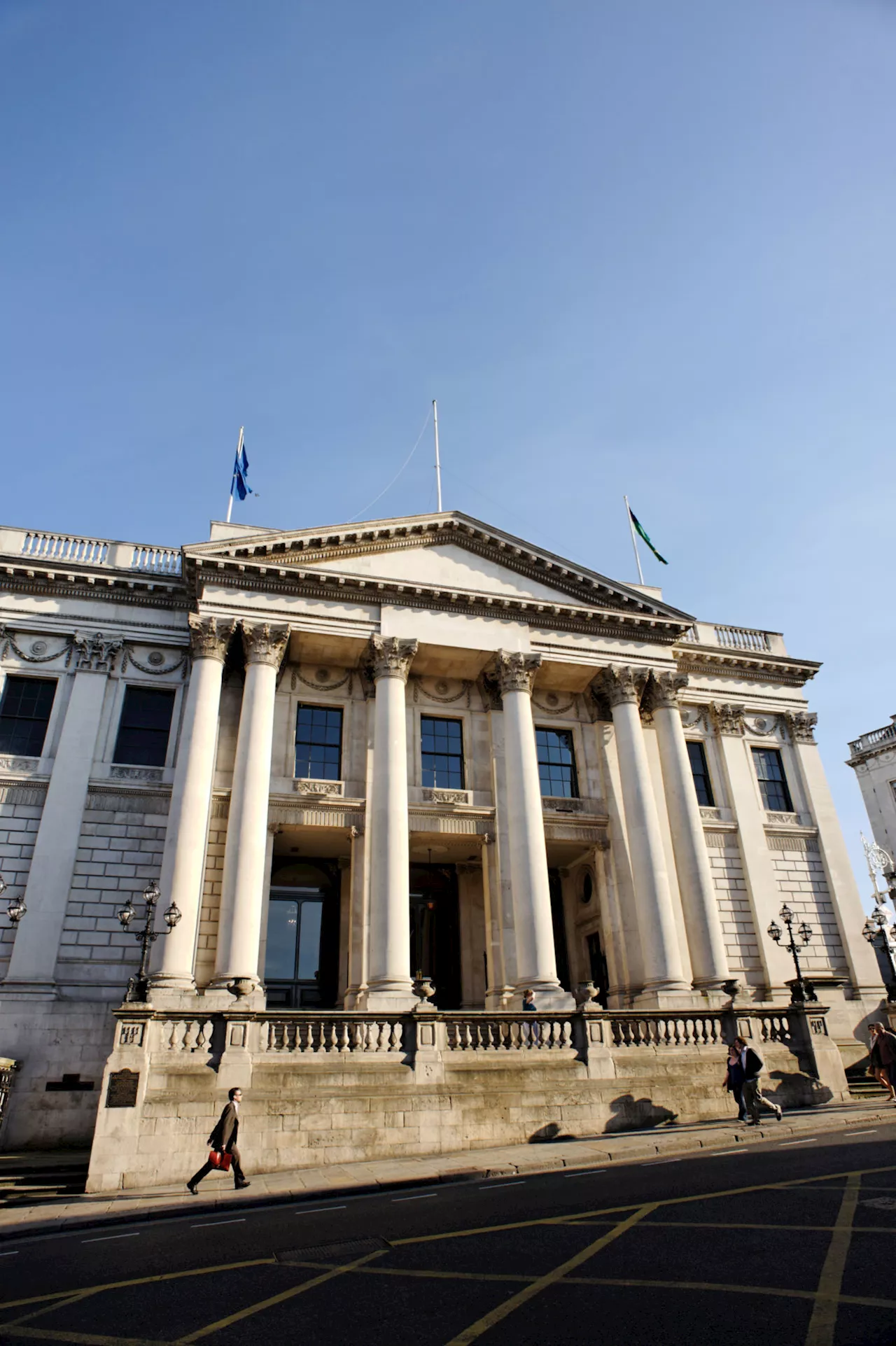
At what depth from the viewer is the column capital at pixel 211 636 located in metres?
23.7

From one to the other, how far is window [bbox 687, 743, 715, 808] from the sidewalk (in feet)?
48.0

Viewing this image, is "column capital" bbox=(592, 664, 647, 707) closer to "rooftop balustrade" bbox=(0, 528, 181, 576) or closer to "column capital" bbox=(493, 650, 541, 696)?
"column capital" bbox=(493, 650, 541, 696)

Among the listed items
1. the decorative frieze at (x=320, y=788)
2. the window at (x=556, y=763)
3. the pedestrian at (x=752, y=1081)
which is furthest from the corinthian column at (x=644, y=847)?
the decorative frieze at (x=320, y=788)

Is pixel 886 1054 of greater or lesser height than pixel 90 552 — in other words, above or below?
below

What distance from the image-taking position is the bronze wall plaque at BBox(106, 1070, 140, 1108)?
1483cm

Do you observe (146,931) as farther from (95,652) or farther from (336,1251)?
(95,652)

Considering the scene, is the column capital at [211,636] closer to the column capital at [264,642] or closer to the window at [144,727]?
the column capital at [264,642]

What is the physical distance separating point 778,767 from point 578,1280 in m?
28.7

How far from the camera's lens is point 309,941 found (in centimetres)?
Answer: 2620

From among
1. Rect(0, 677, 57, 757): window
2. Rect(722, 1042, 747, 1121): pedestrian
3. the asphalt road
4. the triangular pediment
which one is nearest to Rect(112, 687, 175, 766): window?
Rect(0, 677, 57, 757): window

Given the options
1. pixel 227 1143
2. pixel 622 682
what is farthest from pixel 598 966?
pixel 227 1143

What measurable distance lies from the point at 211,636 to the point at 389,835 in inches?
310

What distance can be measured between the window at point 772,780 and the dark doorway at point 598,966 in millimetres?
9064

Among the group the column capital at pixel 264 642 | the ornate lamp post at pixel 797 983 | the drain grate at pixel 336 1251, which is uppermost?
the column capital at pixel 264 642
